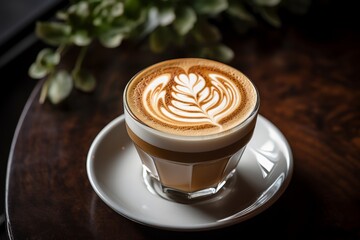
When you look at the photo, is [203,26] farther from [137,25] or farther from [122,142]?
[122,142]

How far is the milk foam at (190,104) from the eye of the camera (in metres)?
0.79

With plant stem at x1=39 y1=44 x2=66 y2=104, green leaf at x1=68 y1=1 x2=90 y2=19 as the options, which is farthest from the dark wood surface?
green leaf at x1=68 y1=1 x2=90 y2=19

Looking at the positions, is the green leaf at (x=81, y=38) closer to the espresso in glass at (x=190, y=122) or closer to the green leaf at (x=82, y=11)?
the green leaf at (x=82, y=11)

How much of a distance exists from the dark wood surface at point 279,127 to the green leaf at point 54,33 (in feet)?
0.21

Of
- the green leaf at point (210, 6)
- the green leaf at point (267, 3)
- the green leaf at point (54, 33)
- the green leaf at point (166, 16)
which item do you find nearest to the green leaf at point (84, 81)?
the green leaf at point (54, 33)

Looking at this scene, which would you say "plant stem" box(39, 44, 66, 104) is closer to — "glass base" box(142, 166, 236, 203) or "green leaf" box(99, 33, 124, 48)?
"green leaf" box(99, 33, 124, 48)

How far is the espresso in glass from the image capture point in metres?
0.80

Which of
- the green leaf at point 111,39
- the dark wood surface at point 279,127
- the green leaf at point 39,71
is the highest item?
the green leaf at point 39,71

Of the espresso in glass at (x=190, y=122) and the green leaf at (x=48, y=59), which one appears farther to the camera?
the green leaf at (x=48, y=59)

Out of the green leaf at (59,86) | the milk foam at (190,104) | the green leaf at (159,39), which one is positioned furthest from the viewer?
the green leaf at (159,39)

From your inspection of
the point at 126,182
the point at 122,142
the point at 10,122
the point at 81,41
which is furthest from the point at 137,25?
the point at 10,122

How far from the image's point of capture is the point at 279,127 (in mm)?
1072

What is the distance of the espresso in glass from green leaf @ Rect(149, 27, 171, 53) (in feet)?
0.96

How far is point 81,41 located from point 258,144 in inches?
19.1
